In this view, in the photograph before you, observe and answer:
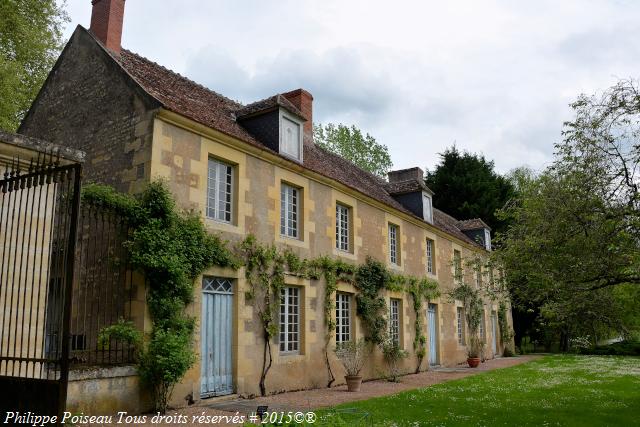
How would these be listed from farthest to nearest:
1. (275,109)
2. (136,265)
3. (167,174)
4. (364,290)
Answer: (364,290), (275,109), (167,174), (136,265)

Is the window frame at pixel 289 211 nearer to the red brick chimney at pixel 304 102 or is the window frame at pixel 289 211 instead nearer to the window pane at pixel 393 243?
the red brick chimney at pixel 304 102

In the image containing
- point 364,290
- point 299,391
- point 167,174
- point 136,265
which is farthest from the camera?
point 364,290

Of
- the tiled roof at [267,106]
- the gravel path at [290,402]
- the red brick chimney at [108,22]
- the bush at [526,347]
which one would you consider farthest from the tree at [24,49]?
the bush at [526,347]

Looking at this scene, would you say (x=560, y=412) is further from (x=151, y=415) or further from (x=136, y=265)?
(x=136, y=265)

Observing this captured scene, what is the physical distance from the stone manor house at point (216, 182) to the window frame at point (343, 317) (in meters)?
0.03

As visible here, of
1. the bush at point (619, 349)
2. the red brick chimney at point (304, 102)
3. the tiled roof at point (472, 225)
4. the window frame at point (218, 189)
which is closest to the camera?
the window frame at point (218, 189)

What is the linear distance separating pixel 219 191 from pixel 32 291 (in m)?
5.39

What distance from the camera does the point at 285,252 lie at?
11953 millimetres

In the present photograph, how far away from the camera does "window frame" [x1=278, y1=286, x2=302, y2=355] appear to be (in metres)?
11.8

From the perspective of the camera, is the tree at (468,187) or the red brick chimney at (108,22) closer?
the red brick chimney at (108,22)

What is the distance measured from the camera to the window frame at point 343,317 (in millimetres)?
13984

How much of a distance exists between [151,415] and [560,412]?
661 centimetres

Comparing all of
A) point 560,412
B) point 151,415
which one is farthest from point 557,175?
point 151,415

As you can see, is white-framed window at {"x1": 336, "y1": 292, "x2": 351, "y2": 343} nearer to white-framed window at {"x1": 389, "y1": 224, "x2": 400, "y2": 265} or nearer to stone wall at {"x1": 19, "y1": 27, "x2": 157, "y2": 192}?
white-framed window at {"x1": 389, "y1": 224, "x2": 400, "y2": 265}
